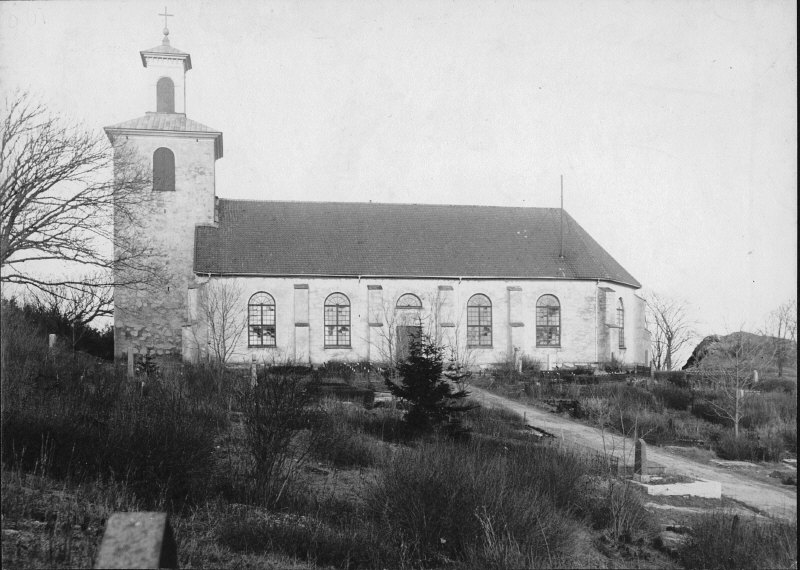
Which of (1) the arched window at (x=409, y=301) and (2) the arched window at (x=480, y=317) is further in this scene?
(2) the arched window at (x=480, y=317)

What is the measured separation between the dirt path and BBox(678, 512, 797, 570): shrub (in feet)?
5.04

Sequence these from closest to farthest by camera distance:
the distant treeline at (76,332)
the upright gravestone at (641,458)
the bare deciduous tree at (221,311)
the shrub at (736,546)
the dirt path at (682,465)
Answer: the shrub at (736,546) → the dirt path at (682,465) → the upright gravestone at (641,458) → the distant treeline at (76,332) → the bare deciduous tree at (221,311)

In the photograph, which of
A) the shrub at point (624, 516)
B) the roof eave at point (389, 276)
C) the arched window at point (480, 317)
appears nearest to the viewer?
the shrub at point (624, 516)

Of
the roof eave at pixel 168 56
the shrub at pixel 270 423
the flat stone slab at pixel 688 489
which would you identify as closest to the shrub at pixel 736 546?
the flat stone slab at pixel 688 489

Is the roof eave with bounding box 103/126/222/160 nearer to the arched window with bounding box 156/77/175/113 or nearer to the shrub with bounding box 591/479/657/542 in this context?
the arched window with bounding box 156/77/175/113

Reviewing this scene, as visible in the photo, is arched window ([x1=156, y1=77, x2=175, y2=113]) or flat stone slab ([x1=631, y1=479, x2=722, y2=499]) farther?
arched window ([x1=156, y1=77, x2=175, y2=113])

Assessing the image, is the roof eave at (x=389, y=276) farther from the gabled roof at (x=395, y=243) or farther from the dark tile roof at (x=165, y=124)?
the dark tile roof at (x=165, y=124)

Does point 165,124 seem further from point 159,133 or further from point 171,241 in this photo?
point 171,241

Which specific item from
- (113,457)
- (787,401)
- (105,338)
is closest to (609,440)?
(787,401)

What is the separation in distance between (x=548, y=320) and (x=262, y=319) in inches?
547

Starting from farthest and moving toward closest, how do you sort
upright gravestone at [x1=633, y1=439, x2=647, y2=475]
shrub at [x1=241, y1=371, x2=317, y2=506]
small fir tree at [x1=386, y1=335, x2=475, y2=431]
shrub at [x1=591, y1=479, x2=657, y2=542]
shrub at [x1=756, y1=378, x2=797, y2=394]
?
1. shrub at [x1=756, y1=378, x2=797, y2=394]
2. small fir tree at [x1=386, y1=335, x2=475, y2=431]
3. upright gravestone at [x1=633, y1=439, x2=647, y2=475]
4. shrub at [x1=241, y1=371, x2=317, y2=506]
5. shrub at [x1=591, y1=479, x2=657, y2=542]

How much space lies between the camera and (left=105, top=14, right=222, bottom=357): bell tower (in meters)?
29.9

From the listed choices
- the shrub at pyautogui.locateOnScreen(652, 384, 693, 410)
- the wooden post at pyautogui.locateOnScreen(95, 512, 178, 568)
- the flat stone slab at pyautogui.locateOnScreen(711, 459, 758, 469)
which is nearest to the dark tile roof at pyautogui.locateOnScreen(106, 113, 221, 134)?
the shrub at pyautogui.locateOnScreen(652, 384, 693, 410)

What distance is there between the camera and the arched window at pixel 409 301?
104 ft
